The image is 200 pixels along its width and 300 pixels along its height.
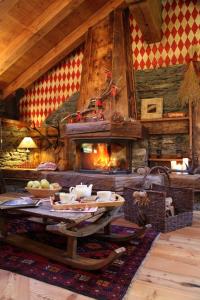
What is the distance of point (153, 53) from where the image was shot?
17.2 ft

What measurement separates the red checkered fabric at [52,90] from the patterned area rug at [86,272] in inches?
167

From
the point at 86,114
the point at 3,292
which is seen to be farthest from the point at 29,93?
the point at 3,292

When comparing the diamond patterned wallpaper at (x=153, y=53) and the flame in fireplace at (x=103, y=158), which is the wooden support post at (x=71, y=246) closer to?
the flame in fireplace at (x=103, y=158)

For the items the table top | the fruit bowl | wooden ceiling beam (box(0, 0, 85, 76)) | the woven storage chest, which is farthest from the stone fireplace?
the table top

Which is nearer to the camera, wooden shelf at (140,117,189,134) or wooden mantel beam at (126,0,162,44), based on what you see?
wooden mantel beam at (126,0,162,44)

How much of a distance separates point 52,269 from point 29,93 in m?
5.37

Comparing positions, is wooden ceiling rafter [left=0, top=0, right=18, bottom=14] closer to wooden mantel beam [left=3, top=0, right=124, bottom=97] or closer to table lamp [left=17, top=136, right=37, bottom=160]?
wooden mantel beam [left=3, top=0, right=124, bottom=97]

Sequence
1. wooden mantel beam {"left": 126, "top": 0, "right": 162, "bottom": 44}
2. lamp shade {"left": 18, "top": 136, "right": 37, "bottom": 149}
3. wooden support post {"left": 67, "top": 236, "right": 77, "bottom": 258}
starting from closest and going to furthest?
wooden support post {"left": 67, "top": 236, "right": 77, "bottom": 258}
wooden mantel beam {"left": 126, "top": 0, "right": 162, "bottom": 44}
lamp shade {"left": 18, "top": 136, "right": 37, "bottom": 149}

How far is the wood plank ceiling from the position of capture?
4.33 metres

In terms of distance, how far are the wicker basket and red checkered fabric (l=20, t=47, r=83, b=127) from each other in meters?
3.60

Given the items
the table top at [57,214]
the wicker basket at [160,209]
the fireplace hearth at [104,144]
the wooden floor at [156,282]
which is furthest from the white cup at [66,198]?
the fireplace hearth at [104,144]

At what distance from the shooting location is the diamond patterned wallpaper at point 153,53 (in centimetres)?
498

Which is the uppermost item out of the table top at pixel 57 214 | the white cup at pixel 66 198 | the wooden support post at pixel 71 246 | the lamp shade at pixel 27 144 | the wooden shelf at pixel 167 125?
the wooden shelf at pixel 167 125

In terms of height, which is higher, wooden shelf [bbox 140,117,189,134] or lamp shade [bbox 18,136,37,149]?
wooden shelf [bbox 140,117,189,134]
